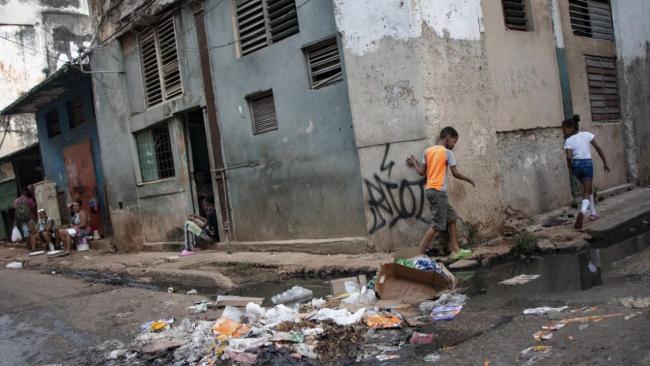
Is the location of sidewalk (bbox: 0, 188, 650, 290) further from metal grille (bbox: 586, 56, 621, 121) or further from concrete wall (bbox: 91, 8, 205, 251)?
metal grille (bbox: 586, 56, 621, 121)

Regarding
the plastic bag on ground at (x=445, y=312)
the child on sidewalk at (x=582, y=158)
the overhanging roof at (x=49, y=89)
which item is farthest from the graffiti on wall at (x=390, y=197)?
the overhanging roof at (x=49, y=89)

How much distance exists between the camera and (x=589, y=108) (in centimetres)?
976

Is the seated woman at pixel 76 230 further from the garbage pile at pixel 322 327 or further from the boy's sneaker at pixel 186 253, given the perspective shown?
the garbage pile at pixel 322 327

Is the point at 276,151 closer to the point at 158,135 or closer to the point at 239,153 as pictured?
the point at 239,153

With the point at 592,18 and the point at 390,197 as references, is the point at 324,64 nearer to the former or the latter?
the point at 390,197

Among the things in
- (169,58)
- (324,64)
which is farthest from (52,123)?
(324,64)

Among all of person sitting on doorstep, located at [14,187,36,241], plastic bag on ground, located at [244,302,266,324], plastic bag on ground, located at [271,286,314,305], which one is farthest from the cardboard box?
person sitting on doorstep, located at [14,187,36,241]

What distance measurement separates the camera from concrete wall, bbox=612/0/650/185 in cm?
1061

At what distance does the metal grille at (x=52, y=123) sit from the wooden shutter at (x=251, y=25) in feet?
29.6

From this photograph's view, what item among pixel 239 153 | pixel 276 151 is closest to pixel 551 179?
pixel 276 151

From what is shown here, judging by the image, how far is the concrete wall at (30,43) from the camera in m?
22.2

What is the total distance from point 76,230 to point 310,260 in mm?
8397

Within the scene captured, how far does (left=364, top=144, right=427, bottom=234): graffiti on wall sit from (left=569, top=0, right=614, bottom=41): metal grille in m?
5.40

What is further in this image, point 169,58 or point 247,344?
point 169,58
